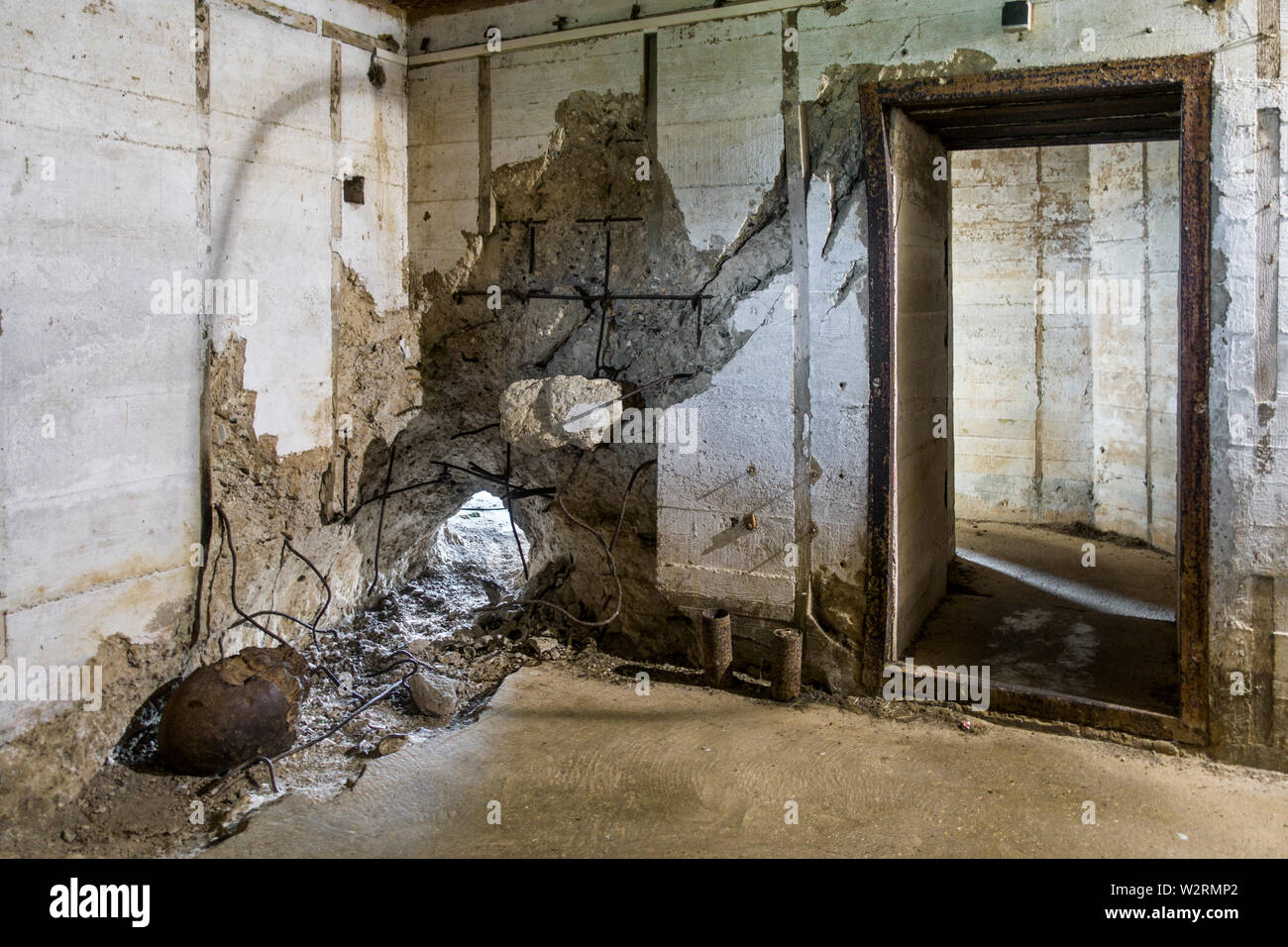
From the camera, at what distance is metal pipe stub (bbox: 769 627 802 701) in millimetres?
4652

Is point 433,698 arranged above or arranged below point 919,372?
below

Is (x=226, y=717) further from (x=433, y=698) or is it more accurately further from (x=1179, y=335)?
(x=1179, y=335)

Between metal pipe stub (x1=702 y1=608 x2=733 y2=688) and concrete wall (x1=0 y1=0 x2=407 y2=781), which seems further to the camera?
metal pipe stub (x1=702 y1=608 x2=733 y2=688)

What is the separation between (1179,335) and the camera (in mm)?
3916

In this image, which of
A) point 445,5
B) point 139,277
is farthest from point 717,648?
point 445,5

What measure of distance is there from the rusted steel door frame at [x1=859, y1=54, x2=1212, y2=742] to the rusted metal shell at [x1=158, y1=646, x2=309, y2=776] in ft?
8.53

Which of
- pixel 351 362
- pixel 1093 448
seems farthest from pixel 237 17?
pixel 1093 448

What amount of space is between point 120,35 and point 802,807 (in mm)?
4046

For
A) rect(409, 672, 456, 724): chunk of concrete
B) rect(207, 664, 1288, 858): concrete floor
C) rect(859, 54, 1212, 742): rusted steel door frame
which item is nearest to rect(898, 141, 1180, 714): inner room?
rect(859, 54, 1212, 742): rusted steel door frame

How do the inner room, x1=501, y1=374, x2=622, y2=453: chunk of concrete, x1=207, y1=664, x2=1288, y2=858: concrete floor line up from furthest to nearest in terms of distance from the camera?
the inner room < x1=501, y1=374, x2=622, y2=453: chunk of concrete < x1=207, y1=664, x2=1288, y2=858: concrete floor

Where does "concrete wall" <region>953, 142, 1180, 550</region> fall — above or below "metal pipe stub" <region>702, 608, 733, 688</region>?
above

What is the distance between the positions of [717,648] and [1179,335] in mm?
2382

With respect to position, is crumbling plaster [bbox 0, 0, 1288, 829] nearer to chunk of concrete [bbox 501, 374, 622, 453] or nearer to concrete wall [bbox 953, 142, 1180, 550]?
chunk of concrete [bbox 501, 374, 622, 453]

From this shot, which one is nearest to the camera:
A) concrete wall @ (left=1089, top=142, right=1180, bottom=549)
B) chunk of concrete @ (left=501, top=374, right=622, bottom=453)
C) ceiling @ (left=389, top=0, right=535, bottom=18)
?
chunk of concrete @ (left=501, top=374, right=622, bottom=453)
